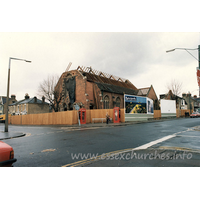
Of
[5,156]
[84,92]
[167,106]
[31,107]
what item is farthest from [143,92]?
[5,156]

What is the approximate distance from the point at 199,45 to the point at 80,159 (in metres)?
12.9

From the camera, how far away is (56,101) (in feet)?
124

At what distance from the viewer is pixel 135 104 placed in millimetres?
28000

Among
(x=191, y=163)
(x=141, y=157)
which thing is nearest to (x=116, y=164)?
(x=141, y=157)

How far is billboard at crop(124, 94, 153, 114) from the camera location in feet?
88.2

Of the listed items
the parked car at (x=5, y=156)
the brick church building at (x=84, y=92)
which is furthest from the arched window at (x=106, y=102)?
the parked car at (x=5, y=156)

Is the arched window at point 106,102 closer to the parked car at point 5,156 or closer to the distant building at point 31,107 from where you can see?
the distant building at point 31,107

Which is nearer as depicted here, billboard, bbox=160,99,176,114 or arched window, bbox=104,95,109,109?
arched window, bbox=104,95,109,109

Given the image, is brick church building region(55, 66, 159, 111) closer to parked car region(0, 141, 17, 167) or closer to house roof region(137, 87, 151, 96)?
house roof region(137, 87, 151, 96)

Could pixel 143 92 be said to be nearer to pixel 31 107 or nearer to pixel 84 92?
pixel 84 92

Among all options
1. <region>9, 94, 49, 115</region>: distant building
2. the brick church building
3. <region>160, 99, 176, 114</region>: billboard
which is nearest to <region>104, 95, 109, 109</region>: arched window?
the brick church building

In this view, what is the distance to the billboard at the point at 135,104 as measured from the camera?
26881mm

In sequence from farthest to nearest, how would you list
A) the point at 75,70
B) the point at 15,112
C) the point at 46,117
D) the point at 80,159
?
the point at 15,112 < the point at 75,70 < the point at 46,117 < the point at 80,159

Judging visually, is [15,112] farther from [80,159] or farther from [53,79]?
[80,159]
